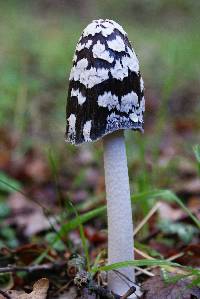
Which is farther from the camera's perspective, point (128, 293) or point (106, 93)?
point (128, 293)

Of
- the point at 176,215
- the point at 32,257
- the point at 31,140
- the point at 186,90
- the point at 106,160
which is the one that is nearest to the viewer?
the point at 106,160

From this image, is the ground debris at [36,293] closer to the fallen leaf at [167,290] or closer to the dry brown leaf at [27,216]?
the fallen leaf at [167,290]

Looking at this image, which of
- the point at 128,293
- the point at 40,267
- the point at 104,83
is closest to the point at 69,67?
the point at 40,267

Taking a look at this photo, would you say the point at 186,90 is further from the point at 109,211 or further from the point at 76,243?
the point at 109,211

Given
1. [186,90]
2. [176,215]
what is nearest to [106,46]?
[176,215]

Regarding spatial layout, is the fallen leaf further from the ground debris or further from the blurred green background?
the blurred green background

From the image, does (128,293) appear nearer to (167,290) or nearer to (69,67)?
(167,290)
